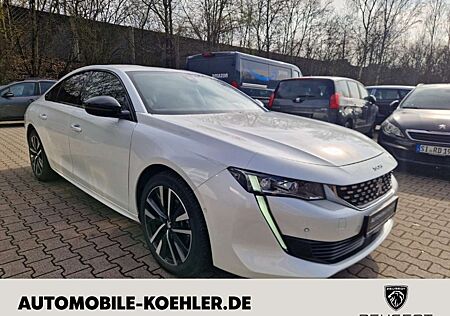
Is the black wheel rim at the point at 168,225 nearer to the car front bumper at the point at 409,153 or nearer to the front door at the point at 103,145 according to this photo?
the front door at the point at 103,145

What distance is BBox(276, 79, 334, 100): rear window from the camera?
6.66m

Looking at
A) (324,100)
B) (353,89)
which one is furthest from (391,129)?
(353,89)

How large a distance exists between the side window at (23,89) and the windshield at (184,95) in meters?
8.83

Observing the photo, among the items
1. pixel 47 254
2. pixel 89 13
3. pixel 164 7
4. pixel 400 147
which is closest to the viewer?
pixel 47 254

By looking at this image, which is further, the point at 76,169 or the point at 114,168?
the point at 76,169

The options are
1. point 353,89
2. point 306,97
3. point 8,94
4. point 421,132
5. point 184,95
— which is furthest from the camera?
point 8,94

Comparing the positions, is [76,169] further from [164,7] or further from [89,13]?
[164,7]

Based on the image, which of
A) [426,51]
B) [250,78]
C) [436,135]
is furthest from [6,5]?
[426,51]

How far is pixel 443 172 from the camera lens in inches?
210

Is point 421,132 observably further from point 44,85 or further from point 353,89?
point 44,85

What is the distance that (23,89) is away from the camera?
32.9 feet

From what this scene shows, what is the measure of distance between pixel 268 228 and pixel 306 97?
5576mm

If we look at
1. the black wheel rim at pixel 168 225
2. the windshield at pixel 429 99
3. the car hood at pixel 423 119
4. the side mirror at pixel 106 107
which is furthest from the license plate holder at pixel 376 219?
the windshield at pixel 429 99

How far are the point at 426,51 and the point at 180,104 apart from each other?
36.4 m
